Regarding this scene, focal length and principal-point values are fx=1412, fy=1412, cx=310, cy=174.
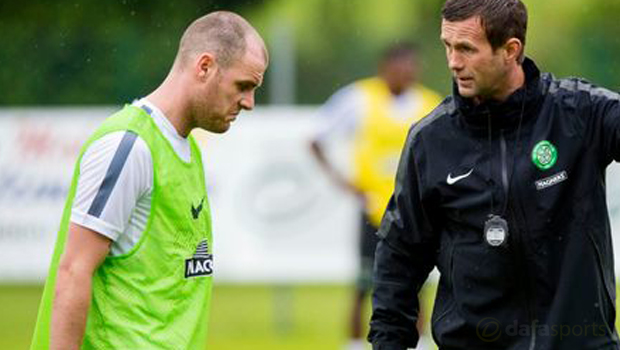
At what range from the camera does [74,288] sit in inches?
176

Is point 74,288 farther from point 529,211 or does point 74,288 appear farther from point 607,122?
point 607,122

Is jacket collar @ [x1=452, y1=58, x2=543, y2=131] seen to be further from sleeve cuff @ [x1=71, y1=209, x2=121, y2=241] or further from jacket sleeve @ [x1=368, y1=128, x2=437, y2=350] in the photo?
sleeve cuff @ [x1=71, y1=209, x2=121, y2=241]

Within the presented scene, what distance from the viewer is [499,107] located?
4.77 meters

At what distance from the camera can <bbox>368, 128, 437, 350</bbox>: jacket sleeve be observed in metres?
4.98

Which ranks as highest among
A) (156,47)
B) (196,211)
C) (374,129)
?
(156,47)

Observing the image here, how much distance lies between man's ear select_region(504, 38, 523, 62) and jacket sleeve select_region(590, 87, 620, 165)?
30cm

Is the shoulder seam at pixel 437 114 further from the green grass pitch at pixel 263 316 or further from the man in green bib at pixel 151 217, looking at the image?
the green grass pitch at pixel 263 316

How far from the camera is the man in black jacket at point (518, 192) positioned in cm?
474

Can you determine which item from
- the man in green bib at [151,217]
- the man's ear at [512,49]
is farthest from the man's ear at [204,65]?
the man's ear at [512,49]

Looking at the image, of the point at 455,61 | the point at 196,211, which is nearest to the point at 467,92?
the point at 455,61

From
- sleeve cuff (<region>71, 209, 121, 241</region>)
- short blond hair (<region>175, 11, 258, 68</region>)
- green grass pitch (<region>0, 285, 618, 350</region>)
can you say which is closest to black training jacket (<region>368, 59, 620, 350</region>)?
short blond hair (<region>175, 11, 258, 68</region>)

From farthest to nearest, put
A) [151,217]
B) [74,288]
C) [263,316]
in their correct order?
[263,316] < [151,217] < [74,288]

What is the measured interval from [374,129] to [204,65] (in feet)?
22.9

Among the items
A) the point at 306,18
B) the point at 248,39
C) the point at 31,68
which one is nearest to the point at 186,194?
the point at 248,39
